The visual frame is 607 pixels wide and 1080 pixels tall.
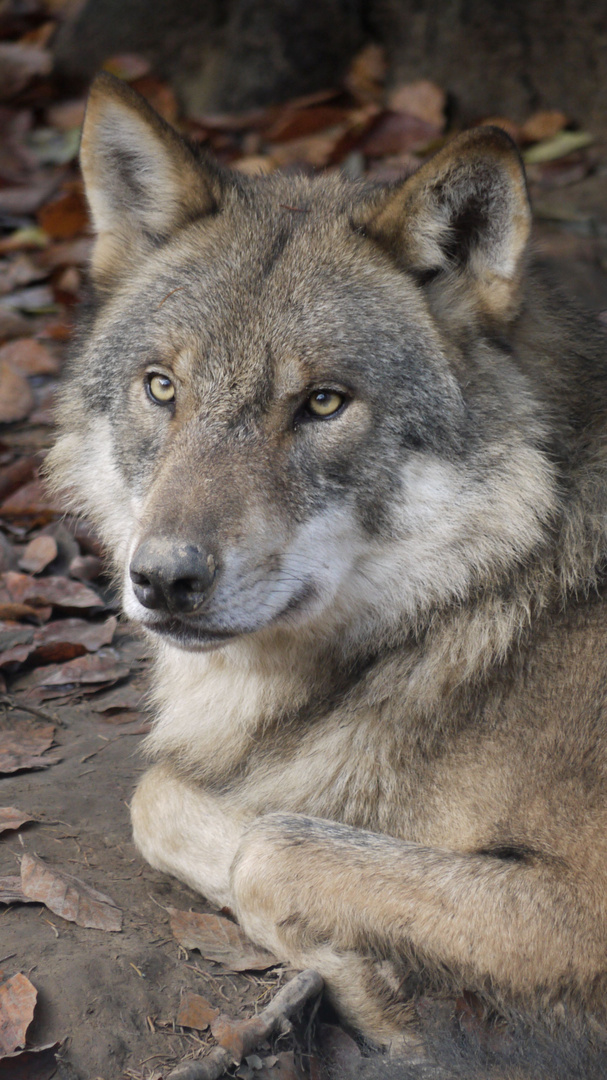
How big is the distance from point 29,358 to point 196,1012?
478 centimetres

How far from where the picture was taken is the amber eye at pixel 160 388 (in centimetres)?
326

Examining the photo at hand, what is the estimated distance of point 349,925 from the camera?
288cm

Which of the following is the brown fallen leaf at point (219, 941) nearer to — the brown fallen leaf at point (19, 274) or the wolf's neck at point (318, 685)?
the wolf's neck at point (318, 685)

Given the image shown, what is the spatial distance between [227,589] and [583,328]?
160 cm

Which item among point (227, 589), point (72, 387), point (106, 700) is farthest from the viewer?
point (106, 700)

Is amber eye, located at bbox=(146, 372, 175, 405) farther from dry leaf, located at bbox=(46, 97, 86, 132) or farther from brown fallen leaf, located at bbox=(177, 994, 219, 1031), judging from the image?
dry leaf, located at bbox=(46, 97, 86, 132)

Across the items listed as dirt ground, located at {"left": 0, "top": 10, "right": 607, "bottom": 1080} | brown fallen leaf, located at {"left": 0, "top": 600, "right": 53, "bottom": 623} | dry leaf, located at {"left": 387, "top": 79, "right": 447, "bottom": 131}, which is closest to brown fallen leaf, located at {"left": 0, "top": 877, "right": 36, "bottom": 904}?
dirt ground, located at {"left": 0, "top": 10, "right": 607, "bottom": 1080}

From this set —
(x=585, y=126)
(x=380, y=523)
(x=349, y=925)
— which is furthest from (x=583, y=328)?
(x=585, y=126)

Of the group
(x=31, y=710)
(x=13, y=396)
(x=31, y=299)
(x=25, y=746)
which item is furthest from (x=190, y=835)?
(x=31, y=299)

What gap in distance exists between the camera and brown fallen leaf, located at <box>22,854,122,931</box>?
301 centimetres

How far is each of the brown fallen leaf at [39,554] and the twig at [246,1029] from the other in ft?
9.15

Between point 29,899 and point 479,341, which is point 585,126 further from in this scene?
point 29,899

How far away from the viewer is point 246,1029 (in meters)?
2.70

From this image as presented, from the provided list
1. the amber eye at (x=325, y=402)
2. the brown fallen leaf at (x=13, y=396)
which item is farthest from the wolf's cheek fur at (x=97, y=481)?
the brown fallen leaf at (x=13, y=396)
